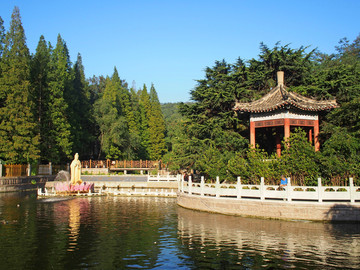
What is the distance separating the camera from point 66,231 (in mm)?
12992

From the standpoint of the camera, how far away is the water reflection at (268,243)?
905cm

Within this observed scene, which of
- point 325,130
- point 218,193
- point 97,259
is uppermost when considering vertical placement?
point 325,130

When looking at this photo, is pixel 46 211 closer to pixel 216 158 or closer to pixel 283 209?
pixel 216 158

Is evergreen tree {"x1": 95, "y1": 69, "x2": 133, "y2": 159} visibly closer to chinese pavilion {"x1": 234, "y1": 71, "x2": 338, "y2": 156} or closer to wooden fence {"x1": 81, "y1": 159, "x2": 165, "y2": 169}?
wooden fence {"x1": 81, "y1": 159, "x2": 165, "y2": 169}

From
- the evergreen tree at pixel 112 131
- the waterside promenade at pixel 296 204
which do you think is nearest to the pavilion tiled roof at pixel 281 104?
the waterside promenade at pixel 296 204

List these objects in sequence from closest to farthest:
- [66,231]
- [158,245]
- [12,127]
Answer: [158,245] < [66,231] < [12,127]

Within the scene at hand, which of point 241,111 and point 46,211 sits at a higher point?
point 241,111

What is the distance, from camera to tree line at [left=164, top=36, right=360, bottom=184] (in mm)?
17719

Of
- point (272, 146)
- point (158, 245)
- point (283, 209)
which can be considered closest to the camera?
point (158, 245)

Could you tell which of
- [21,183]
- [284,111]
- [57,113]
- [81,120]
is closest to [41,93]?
[57,113]

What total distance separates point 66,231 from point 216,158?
11.4m

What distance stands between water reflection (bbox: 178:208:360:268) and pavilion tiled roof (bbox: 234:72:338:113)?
8.01 meters

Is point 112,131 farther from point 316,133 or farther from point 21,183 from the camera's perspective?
point 316,133

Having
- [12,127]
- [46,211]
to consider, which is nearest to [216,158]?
[46,211]
